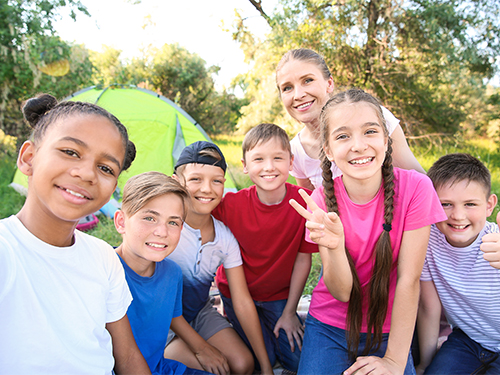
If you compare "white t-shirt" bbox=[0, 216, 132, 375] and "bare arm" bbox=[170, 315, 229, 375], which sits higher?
"white t-shirt" bbox=[0, 216, 132, 375]

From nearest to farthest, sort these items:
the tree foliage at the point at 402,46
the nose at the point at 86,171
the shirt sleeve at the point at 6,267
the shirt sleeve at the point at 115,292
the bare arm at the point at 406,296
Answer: the shirt sleeve at the point at 6,267 < the nose at the point at 86,171 < the shirt sleeve at the point at 115,292 < the bare arm at the point at 406,296 < the tree foliage at the point at 402,46

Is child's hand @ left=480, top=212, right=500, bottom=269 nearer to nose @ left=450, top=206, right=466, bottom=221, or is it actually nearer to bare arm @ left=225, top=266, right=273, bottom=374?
nose @ left=450, top=206, right=466, bottom=221

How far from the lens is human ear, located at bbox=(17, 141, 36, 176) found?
107 cm

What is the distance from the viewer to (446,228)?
170 cm

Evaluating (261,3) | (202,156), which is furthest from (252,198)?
(261,3)

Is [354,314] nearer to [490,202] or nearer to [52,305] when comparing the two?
[490,202]

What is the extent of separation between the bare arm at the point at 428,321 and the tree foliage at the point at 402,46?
4.67m

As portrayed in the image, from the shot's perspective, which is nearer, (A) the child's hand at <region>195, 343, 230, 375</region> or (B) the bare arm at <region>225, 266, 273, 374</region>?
(A) the child's hand at <region>195, 343, 230, 375</region>

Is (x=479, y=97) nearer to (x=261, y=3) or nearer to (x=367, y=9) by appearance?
(x=367, y=9)

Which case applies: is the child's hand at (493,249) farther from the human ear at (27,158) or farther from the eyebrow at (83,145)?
the human ear at (27,158)

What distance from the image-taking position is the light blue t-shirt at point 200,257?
188 cm

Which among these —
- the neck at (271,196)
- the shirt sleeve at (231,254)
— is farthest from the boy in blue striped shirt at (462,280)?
the shirt sleeve at (231,254)

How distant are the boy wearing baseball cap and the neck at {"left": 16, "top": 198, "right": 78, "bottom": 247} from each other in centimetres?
77

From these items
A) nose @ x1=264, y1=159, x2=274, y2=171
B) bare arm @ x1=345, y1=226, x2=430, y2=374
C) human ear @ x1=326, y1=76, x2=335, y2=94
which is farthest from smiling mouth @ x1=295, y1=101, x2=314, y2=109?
bare arm @ x1=345, y1=226, x2=430, y2=374
